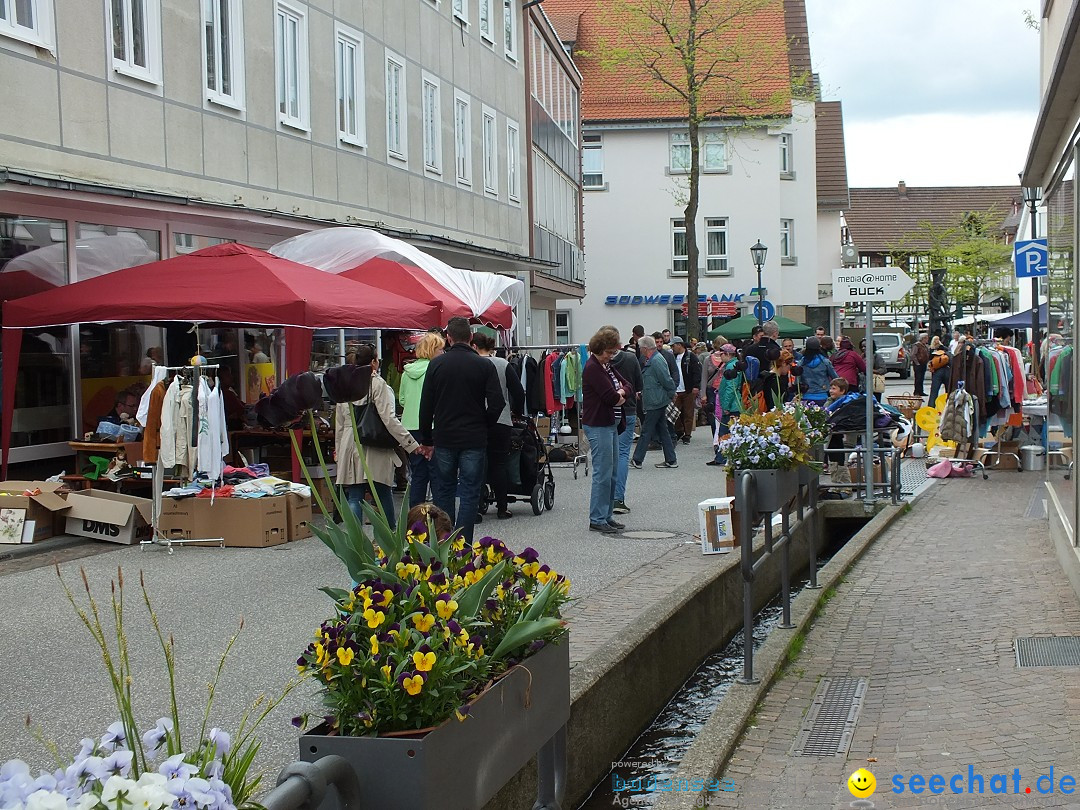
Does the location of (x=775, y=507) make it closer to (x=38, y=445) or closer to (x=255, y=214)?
(x=38, y=445)

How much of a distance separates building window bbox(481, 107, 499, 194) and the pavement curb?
18.1 m

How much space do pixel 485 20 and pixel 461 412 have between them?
1839 cm

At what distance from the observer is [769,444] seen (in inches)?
355

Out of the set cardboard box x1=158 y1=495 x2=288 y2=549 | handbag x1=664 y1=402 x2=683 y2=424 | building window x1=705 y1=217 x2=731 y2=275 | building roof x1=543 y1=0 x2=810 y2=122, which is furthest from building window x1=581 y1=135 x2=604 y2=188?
cardboard box x1=158 y1=495 x2=288 y2=549

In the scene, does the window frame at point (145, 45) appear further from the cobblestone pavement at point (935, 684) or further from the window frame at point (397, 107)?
the cobblestone pavement at point (935, 684)

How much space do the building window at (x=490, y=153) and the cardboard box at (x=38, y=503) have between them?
16491 millimetres

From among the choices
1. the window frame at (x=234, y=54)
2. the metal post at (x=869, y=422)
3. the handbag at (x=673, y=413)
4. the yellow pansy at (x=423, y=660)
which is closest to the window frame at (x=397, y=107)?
the window frame at (x=234, y=54)

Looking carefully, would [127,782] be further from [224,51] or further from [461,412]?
[224,51]

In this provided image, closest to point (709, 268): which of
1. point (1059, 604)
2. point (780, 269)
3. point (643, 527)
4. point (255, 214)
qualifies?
point (780, 269)

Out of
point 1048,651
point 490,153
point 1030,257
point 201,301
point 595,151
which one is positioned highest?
point 595,151

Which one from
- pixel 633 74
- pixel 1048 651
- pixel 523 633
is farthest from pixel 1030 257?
pixel 633 74

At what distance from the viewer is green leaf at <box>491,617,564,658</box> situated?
11.2 ft

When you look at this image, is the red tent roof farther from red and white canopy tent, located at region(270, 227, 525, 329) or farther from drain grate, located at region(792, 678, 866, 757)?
drain grate, located at region(792, 678, 866, 757)

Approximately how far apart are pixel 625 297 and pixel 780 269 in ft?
19.5
